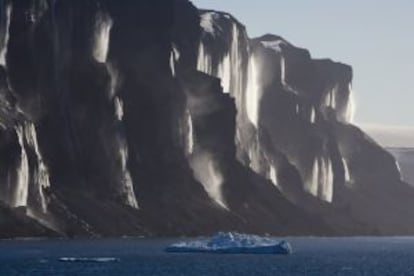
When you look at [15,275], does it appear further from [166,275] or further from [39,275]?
[166,275]

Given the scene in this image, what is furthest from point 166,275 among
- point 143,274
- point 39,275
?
point 39,275

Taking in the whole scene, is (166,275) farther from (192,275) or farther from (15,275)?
(15,275)

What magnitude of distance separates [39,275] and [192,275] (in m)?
21.6

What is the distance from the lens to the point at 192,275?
199875 millimetres

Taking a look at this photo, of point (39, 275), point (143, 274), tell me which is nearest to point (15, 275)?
point (39, 275)

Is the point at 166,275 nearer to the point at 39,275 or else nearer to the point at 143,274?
the point at 143,274

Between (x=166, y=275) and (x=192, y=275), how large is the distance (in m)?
3.61

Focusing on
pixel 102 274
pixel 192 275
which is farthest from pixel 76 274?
pixel 192 275

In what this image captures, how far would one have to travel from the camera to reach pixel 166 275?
199125 millimetres

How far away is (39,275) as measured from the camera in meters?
192

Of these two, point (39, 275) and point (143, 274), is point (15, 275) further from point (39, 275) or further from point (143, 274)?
point (143, 274)

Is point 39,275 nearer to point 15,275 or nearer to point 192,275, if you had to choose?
point 15,275

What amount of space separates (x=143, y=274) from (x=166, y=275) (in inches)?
123

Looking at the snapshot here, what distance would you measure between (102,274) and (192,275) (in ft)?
40.4
